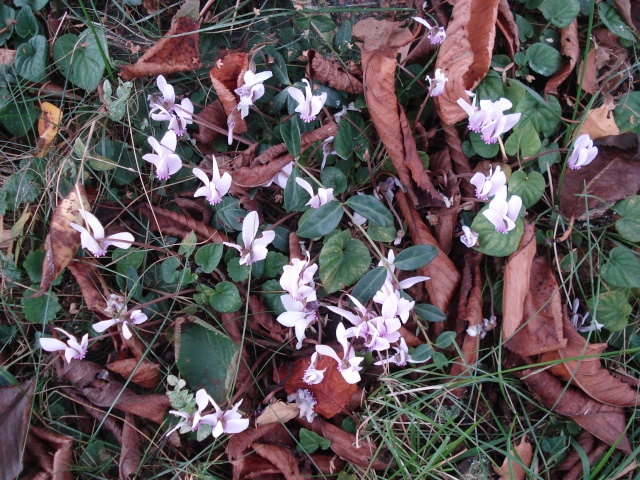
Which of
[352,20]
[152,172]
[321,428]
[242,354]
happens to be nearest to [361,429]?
[321,428]

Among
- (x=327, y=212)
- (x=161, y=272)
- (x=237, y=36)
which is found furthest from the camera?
(x=237, y=36)

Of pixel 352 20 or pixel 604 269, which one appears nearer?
pixel 604 269

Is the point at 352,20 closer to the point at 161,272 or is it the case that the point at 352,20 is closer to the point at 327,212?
the point at 327,212

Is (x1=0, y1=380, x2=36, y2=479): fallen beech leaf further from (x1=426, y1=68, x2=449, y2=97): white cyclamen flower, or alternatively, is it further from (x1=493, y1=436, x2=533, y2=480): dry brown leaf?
(x1=426, y1=68, x2=449, y2=97): white cyclamen flower

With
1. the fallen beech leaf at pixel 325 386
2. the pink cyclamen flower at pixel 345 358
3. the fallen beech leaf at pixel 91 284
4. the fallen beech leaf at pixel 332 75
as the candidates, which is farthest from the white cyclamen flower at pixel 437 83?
the fallen beech leaf at pixel 91 284

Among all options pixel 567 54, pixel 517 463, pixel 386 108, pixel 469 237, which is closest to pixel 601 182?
pixel 567 54
